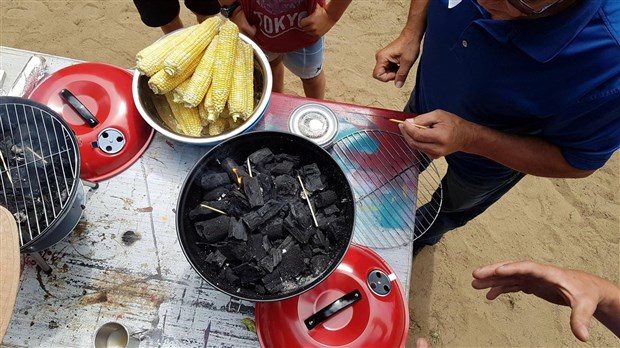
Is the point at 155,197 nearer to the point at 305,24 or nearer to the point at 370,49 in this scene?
the point at 305,24

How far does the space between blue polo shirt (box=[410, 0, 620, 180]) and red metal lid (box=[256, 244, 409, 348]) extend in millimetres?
899

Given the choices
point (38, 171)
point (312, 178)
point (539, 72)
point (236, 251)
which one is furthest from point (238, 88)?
point (539, 72)

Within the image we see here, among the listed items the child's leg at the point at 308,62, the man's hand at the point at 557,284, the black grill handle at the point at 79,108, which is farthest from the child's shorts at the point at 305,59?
the man's hand at the point at 557,284

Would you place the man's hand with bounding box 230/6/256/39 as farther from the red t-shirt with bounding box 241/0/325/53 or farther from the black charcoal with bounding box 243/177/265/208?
the black charcoal with bounding box 243/177/265/208

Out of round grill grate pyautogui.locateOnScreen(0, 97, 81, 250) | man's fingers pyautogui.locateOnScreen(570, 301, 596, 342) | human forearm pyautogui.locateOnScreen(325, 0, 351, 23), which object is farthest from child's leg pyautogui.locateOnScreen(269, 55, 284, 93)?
man's fingers pyautogui.locateOnScreen(570, 301, 596, 342)

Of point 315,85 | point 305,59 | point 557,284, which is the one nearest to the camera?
point 557,284

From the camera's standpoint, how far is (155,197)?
202 cm

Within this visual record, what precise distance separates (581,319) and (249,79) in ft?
5.40

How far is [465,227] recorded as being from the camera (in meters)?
3.72

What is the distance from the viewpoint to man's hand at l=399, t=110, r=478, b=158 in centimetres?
183

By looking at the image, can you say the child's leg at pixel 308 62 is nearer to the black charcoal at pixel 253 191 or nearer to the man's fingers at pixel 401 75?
the man's fingers at pixel 401 75

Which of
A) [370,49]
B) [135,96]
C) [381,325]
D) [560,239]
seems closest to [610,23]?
[381,325]

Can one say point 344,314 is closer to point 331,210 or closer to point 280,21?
point 331,210

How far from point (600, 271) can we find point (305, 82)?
9.70ft
